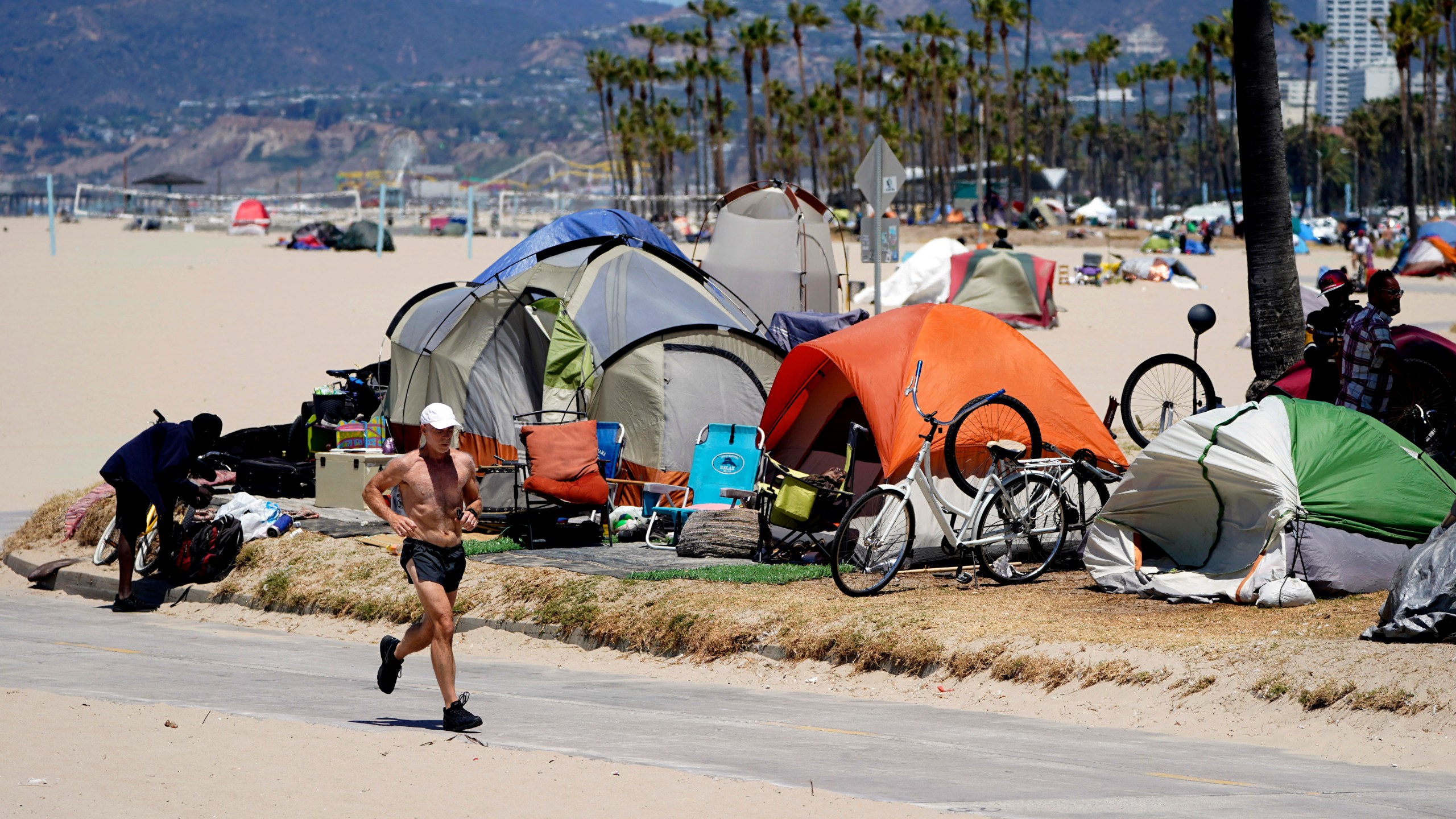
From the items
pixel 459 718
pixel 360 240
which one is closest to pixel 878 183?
pixel 459 718

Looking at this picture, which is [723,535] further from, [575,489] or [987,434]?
[987,434]

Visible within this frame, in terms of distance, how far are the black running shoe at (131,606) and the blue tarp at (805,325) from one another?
9215 mm

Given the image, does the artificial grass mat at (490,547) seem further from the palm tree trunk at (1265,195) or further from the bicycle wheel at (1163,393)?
the palm tree trunk at (1265,195)

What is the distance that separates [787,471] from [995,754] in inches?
193

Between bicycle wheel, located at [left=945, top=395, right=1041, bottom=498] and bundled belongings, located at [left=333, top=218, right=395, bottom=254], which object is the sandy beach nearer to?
bicycle wheel, located at [left=945, top=395, right=1041, bottom=498]

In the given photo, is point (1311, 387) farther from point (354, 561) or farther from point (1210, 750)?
point (354, 561)

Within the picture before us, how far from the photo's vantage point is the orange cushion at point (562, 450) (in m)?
13.1

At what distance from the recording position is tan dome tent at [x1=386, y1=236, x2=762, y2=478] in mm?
15219

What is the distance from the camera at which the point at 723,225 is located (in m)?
26.8

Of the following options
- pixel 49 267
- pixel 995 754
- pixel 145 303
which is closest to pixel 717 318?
pixel 995 754

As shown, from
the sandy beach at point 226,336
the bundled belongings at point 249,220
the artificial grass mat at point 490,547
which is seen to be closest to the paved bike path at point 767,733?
the artificial grass mat at point 490,547

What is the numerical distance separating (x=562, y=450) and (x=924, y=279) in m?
18.8

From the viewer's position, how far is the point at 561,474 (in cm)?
1308

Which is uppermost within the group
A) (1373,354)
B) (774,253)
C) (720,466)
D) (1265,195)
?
(1265,195)
